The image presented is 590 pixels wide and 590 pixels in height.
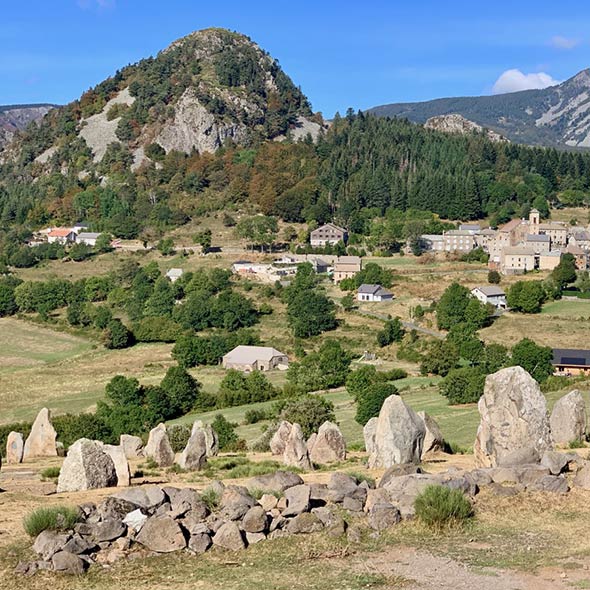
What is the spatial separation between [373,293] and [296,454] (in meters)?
66.4

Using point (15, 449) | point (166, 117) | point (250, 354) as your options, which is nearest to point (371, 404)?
point (15, 449)

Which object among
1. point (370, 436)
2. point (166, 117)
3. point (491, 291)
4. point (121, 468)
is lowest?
point (370, 436)

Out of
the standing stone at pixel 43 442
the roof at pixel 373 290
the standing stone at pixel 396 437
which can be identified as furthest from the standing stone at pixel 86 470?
the roof at pixel 373 290

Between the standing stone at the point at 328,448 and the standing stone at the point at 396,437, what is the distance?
324cm

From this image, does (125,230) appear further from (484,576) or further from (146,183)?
(484,576)

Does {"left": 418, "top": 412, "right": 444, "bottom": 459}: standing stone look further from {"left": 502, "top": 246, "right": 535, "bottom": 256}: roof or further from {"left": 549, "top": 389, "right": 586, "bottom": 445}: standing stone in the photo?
{"left": 502, "top": 246, "right": 535, "bottom": 256}: roof

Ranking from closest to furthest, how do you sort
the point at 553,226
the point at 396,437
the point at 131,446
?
the point at 396,437, the point at 131,446, the point at 553,226

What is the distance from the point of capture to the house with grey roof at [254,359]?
73.6 m

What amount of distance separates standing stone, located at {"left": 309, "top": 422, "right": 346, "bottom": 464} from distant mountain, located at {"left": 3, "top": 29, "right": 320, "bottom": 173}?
145 meters

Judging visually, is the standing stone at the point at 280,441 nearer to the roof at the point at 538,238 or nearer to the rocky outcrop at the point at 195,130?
the roof at the point at 538,238

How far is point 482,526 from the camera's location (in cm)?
1809

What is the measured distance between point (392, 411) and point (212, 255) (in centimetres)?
9252

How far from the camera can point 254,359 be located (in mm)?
74125

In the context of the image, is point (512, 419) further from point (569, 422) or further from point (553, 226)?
point (553, 226)
